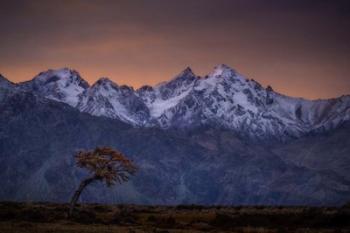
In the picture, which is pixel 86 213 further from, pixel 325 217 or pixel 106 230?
pixel 325 217

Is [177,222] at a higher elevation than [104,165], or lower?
lower

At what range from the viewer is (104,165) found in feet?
266

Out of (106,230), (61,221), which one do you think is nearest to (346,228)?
(106,230)

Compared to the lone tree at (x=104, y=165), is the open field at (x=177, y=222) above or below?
below

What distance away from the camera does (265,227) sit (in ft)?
229

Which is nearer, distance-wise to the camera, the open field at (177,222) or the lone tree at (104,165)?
the open field at (177,222)

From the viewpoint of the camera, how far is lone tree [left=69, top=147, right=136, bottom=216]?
265ft

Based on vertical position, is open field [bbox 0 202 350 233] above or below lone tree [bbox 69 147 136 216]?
below

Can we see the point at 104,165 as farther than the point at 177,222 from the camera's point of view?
Yes

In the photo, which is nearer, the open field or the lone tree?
the open field

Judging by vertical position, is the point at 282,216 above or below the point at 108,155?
below

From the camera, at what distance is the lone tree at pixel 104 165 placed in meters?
80.7

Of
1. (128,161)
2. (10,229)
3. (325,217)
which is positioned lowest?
(10,229)

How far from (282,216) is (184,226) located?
1298cm
